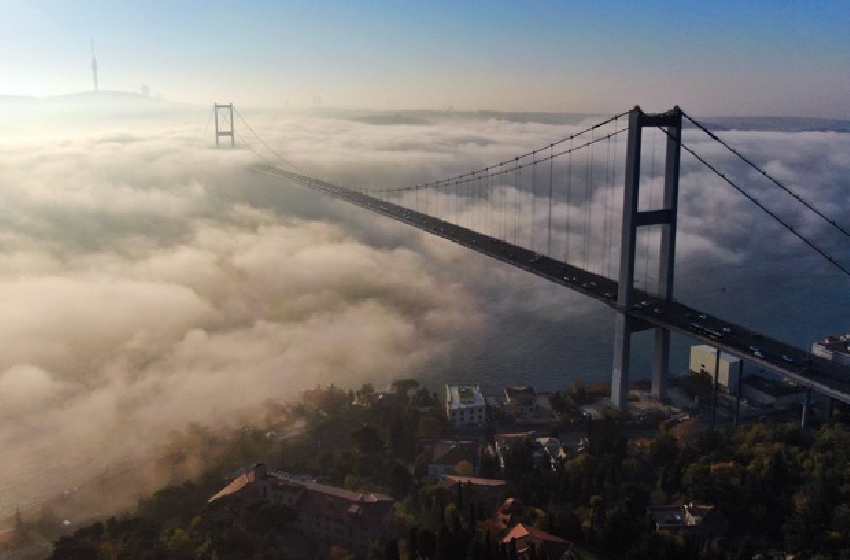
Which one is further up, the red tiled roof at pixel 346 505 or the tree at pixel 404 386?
the red tiled roof at pixel 346 505

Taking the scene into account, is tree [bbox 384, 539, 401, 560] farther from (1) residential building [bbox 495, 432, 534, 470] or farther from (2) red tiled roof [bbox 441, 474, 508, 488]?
(1) residential building [bbox 495, 432, 534, 470]

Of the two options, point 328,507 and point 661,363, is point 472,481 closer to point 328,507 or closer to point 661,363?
point 328,507

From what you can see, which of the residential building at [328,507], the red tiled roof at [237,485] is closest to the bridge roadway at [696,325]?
the residential building at [328,507]

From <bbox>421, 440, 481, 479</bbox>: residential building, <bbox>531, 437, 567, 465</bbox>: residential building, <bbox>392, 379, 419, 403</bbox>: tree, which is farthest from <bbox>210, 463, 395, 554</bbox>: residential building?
<bbox>392, 379, 419, 403</bbox>: tree

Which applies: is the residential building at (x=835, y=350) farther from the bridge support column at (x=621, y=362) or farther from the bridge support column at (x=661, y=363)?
the bridge support column at (x=621, y=362)

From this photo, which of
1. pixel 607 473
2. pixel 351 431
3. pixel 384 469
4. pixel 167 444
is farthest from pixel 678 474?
pixel 167 444

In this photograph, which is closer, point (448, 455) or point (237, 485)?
point (237, 485)

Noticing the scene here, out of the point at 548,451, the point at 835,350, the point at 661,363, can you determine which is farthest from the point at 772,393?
the point at 548,451
